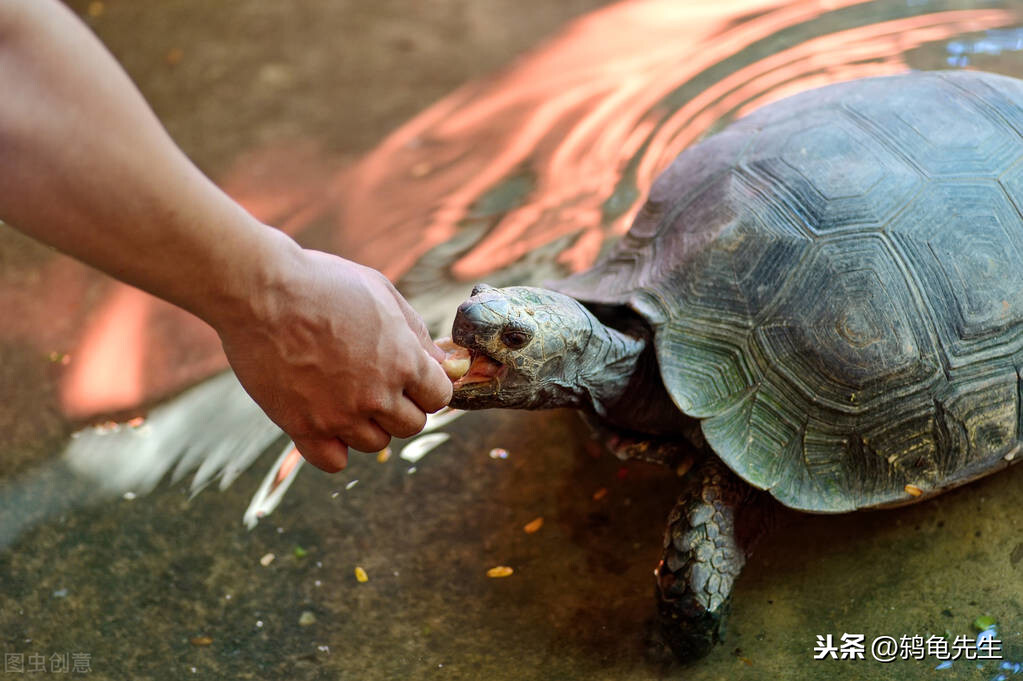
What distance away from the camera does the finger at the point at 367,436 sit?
2.13 m

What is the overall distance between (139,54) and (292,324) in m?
3.92

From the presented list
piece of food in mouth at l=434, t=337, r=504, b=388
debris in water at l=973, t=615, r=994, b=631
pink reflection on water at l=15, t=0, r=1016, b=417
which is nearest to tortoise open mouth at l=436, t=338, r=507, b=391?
piece of food in mouth at l=434, t=337, r=504, b=388

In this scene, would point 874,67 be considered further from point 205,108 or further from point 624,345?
point 205,108

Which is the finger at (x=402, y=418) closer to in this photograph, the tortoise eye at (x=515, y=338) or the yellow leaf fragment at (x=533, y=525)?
the tortoise eye at (x=515, y=338)

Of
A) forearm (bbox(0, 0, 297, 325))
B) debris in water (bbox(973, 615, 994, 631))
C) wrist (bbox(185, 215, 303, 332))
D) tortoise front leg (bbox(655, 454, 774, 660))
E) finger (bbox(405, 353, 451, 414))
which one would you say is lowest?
debris in water (bbox(973, 615, 994, 631))

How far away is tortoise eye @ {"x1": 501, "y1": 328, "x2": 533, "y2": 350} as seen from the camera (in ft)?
7.70

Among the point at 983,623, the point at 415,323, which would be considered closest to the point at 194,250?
the point at 415,323

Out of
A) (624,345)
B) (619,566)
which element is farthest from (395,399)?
(619,566)

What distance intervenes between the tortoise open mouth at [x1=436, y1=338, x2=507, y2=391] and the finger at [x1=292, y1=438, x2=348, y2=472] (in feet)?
1.13

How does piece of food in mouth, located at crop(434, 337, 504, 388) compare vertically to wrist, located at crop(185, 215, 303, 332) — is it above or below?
below

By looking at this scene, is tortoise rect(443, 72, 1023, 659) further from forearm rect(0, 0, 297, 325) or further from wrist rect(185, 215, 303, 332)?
forearm rect(0, 0, 297, 325)

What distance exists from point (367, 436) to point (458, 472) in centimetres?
93

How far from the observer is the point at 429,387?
6.97 feet

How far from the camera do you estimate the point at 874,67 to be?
4.08m
